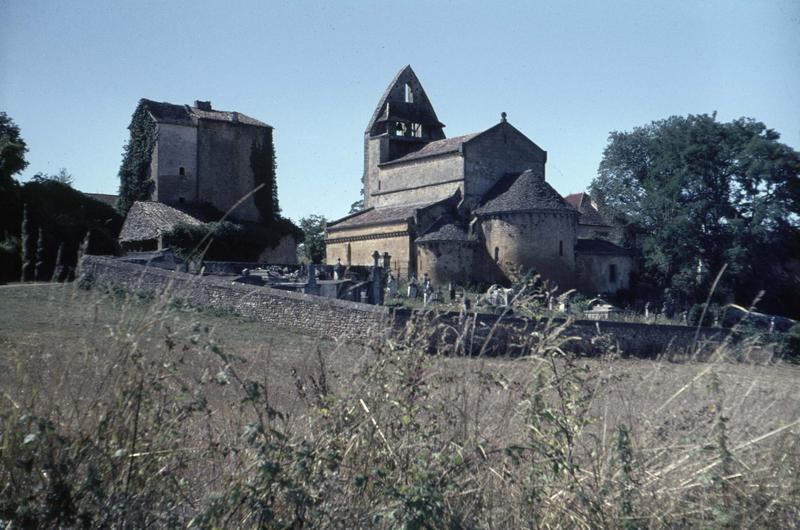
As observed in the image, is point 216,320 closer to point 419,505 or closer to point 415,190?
point 419,505

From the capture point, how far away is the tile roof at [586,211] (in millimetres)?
50662

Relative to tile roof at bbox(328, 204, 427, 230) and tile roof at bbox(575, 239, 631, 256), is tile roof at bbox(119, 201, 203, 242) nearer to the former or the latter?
tile roof at bbox(328, 204, 427, 230)

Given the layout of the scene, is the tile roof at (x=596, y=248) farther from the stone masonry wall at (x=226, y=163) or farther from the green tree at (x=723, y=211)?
the stone masonry wall at (x=226, y=163)

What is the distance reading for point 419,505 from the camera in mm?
3537

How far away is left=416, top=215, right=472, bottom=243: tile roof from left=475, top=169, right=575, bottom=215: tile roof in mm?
1303

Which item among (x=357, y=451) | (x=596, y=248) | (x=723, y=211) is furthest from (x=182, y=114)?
(x=357, y=451)

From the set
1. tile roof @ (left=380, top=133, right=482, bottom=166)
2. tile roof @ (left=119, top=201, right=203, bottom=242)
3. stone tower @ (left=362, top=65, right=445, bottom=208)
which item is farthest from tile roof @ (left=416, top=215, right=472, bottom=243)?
tile roof @ (left=119, top=201, right=203, bottom=242)

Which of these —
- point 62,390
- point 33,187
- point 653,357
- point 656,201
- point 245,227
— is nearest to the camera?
point 62,390

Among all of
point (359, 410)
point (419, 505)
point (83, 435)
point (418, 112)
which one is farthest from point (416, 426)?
point (418, 112)

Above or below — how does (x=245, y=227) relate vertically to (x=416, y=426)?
above

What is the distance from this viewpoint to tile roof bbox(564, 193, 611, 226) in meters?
50.7

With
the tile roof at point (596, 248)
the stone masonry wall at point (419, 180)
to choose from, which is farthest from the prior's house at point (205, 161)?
the tile roof at point (596, 248)

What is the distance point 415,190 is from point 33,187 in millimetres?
19078

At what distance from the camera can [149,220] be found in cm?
3594
